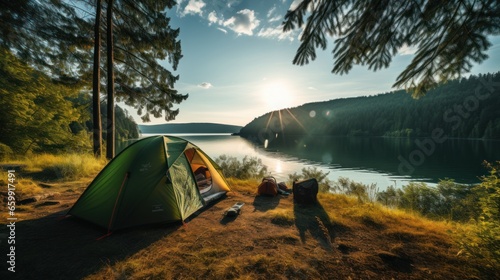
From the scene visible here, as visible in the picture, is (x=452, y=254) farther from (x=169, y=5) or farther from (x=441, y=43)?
(x=169, y=5)

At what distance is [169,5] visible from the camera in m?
10.4

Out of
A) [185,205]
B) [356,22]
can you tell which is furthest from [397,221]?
[185,205]

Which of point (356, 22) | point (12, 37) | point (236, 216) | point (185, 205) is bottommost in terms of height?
point (236, 216)

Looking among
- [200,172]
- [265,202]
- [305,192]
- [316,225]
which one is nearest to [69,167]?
[200,172]

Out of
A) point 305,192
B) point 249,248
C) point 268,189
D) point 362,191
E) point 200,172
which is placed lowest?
Answer: point 362,191

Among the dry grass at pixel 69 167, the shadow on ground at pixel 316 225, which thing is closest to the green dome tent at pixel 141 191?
the shadow on ground at pixel 316 225

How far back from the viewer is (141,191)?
4613mm

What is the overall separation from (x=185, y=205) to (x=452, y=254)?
550 cm

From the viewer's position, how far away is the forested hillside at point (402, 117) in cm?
8588

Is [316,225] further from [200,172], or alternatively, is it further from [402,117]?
[402,117]

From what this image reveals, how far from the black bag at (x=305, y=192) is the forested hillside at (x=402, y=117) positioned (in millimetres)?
75621

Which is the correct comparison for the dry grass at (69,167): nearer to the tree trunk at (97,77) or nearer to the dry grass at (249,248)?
the tree trunk at (97,77)

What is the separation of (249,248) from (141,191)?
2801mm

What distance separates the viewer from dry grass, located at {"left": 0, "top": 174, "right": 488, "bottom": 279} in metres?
3.04
